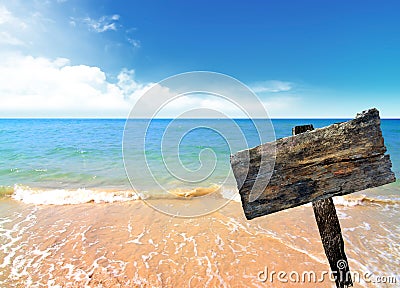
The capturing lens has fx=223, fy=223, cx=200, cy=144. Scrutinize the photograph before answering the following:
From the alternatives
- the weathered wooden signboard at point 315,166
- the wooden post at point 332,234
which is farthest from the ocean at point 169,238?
the weathered wooden signboard at point 315,166

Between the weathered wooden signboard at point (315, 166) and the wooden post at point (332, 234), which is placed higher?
the weathered wooden signboard at point (315, 166)

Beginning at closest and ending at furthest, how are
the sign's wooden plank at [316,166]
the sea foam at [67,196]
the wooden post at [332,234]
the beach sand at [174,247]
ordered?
the sign's wooden plank at [316,166]
the wooden post at [332,234]
the beach sand at [174,247]
the sea foam at [67,196]

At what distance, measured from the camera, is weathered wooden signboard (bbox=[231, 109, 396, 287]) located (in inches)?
45.4

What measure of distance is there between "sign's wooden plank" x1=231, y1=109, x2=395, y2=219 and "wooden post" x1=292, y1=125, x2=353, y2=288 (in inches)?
14.6

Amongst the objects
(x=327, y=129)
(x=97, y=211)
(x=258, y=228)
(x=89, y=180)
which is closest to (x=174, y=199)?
(x=97, y=211)

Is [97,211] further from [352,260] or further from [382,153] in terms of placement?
[382,153]

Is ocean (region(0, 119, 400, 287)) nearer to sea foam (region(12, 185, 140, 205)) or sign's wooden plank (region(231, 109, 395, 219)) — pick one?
sea foam (region(12, 185, 140, 205))

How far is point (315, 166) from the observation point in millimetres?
1221

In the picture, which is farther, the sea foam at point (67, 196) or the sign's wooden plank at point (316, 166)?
the sea foam at point (67, 196)

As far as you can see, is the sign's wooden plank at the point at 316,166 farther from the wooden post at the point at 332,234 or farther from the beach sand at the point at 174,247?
the beach sand at the point at 174,247

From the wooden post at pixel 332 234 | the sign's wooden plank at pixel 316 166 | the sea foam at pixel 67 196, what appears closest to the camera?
the sign's wooden plank at pixel 316 166

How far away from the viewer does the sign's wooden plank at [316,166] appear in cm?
115

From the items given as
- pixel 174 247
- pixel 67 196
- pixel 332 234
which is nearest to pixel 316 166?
pixel 332 234

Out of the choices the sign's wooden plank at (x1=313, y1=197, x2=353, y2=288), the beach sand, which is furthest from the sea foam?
the sign's wooden plank at (x1=313, y1=197, x2=353, y2=288)
